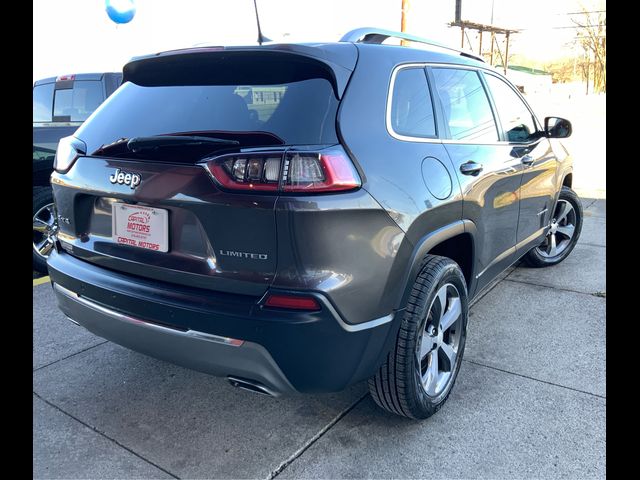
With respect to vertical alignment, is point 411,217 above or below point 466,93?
below

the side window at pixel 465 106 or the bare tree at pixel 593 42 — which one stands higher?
the bare tree at pixel 593 42

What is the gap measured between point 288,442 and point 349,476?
0.36m

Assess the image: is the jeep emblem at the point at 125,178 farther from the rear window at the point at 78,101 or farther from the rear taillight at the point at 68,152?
the rear window at the point at 78,101

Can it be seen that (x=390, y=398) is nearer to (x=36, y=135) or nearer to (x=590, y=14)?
(x=36, y=135)

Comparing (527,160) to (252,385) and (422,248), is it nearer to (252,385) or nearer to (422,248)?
(422,248)

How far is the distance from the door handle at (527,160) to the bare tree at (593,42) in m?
42.5

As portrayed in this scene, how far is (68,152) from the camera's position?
2.68 m

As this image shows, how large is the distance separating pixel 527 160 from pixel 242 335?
2588 mm

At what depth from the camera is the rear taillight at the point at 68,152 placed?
8.59 feet

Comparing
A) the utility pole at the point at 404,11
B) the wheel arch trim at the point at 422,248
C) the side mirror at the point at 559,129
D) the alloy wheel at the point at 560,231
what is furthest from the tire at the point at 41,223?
the utility pole at the point at 404,11

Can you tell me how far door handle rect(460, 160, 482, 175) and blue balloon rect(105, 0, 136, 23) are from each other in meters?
11.0

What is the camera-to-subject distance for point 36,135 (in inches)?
200

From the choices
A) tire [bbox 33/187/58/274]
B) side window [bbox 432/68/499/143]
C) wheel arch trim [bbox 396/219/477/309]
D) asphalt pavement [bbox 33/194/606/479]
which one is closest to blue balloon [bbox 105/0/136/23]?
tire [bbox 33/187/58/274]
